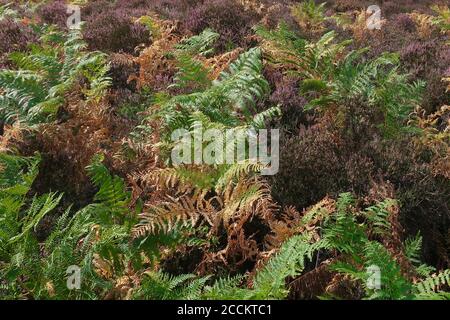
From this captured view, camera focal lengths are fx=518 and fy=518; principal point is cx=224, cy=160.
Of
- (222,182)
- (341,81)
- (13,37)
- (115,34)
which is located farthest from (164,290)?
(13,37)

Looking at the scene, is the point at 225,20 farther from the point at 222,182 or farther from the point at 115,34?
the point at 222,182

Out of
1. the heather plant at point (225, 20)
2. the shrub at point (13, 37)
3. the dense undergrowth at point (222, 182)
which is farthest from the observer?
the heather plant at point (225, 20)

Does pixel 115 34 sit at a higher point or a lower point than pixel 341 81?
higher

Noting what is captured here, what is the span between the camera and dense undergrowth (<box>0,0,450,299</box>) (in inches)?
120

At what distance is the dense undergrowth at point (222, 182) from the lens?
3.06 metres

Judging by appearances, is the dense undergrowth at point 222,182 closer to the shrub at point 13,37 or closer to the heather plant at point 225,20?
the shrub at point 13,37

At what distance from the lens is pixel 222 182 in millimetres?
3602

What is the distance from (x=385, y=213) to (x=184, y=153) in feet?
4.97

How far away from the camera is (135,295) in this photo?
9.44ft

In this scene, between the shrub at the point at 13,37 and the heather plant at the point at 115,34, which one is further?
the heather plant at the point at 115,34

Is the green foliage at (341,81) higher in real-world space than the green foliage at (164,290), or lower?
higher

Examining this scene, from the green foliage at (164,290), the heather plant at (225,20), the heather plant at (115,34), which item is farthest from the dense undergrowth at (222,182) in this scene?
the heather plant at (115,34)

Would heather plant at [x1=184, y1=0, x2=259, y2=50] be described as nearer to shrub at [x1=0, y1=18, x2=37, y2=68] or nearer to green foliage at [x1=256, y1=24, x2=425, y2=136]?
green foliage at [x1=256, y1=24, x2=425, y2=136]

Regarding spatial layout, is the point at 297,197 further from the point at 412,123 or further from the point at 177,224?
the point at 412,123
